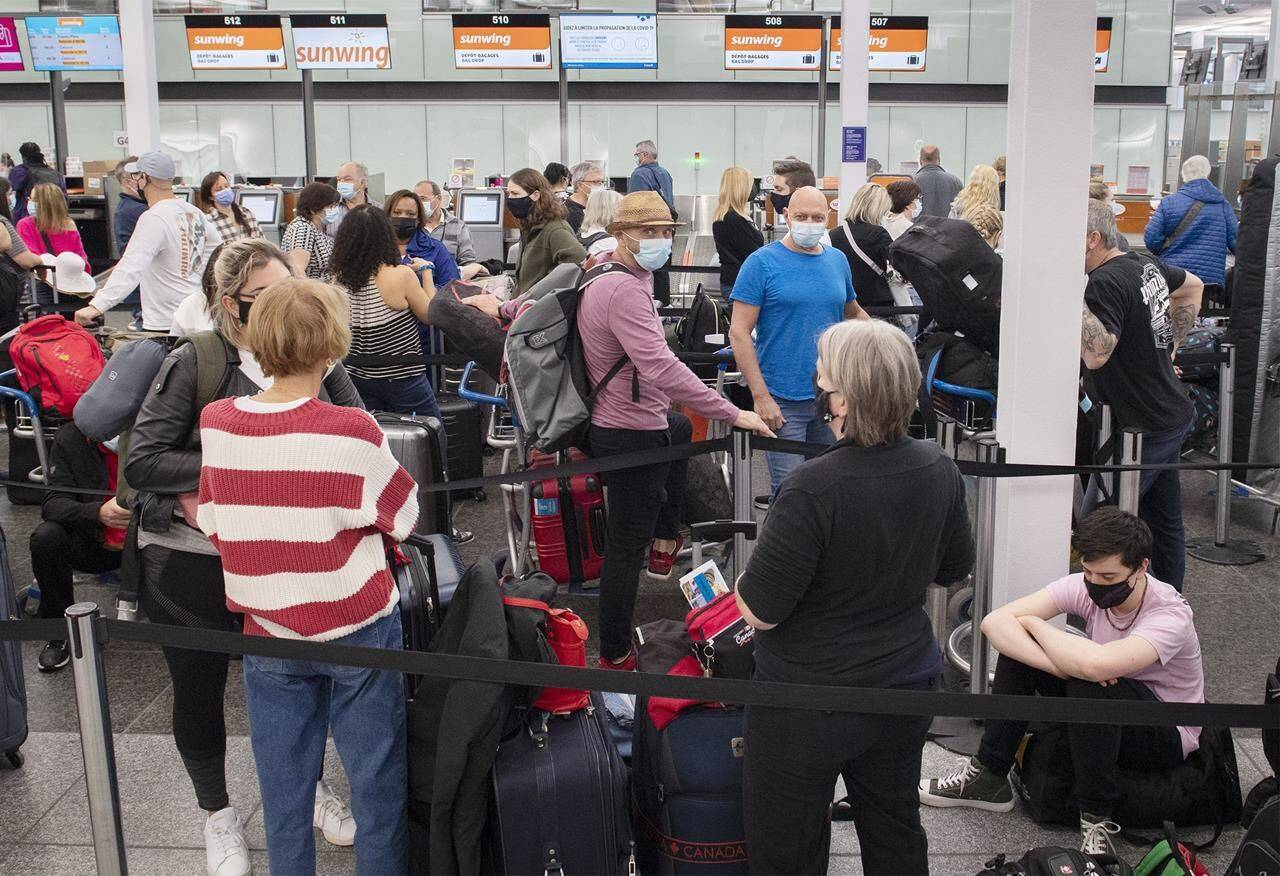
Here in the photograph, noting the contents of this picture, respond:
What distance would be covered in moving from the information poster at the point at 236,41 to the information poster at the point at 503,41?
8.19 feet

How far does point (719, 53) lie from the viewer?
63.9 feet

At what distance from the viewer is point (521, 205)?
21.4 feet

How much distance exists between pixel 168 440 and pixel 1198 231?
770 centimetres

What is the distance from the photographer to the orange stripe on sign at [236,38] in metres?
17.3

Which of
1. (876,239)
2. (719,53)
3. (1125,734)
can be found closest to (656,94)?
(719,53)

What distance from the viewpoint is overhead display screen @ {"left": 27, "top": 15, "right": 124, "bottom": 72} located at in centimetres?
1731

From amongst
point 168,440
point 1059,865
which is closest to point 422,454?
point 168,440

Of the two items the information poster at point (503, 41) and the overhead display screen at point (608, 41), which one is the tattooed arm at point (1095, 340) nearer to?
the overhead display screen at point (608, 41)

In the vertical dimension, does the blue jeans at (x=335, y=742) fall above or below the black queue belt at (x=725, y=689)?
below

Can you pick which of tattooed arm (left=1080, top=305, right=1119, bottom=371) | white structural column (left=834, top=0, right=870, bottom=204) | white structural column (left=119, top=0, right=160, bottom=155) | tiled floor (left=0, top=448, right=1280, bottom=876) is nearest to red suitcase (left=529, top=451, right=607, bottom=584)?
tiled floor (left=0, top=448, right=1280, bottom=876)

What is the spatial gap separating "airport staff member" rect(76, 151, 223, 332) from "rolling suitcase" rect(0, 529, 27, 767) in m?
2.37

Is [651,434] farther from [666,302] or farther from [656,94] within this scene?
[656,94]

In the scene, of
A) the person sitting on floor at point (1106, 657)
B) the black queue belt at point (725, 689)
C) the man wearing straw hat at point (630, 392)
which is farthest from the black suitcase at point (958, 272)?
the black queue belt at point (725, 689)

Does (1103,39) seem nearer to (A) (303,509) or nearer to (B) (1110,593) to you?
(B) (1110,593)
